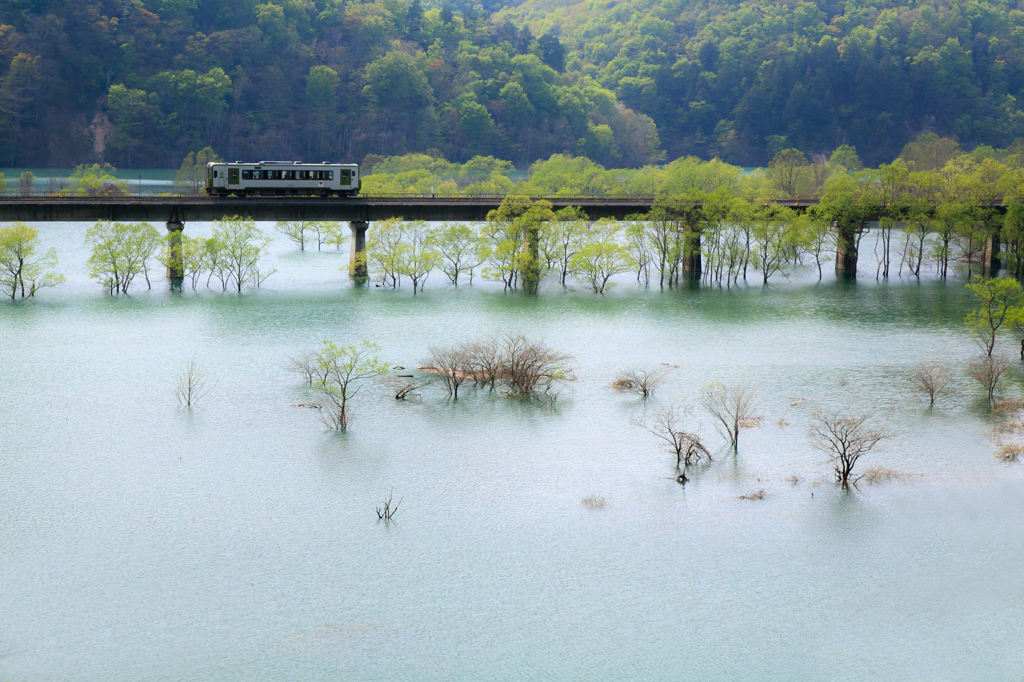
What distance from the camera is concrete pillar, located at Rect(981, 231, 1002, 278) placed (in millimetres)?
86688

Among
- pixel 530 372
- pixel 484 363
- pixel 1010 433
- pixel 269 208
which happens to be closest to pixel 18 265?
pixel 269 208

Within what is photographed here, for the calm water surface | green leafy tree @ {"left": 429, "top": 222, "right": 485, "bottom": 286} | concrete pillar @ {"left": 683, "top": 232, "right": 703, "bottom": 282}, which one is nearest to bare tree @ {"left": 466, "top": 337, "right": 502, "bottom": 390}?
the calm water surface

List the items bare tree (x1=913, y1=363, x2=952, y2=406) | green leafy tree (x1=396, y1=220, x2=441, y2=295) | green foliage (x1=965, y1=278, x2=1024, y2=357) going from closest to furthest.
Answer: bare tree (x1=913, y1=363, x2=952, y2=406)
green foliage (x1=965, y1=278, x2=1024, y2=357)
green leafy tree (x1=396, y1=220, x2=441, y2=295)

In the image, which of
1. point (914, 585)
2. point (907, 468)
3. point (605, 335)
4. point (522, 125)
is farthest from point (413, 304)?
point (522, 125)

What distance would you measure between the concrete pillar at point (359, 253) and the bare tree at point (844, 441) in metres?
43.9

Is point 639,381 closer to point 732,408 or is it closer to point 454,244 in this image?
point 732,408

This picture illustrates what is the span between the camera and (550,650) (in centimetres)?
2480

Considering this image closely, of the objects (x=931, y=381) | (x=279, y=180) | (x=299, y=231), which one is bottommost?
(x=931, y=381)

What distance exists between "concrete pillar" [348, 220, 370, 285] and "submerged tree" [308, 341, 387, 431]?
1024 inches

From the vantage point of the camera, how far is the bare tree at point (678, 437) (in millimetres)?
35812

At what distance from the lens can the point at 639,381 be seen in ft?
150

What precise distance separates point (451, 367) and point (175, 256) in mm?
35656

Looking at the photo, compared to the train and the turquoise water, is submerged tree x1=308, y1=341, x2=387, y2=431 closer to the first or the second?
the train

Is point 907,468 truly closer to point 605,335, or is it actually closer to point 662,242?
point 605,335
